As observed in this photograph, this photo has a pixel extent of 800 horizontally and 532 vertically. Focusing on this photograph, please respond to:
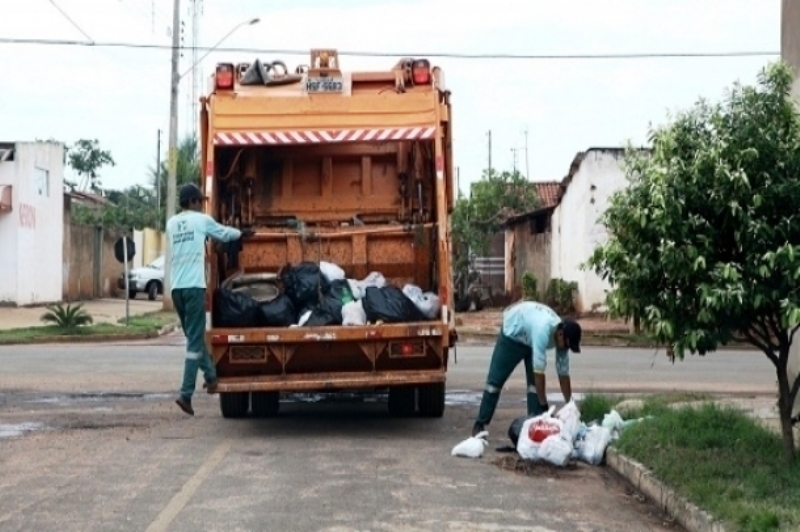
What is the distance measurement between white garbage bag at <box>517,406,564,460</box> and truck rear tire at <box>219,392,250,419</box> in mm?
3411

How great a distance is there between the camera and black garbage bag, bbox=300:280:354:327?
11.2 metres

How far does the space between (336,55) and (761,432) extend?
18.5 feet

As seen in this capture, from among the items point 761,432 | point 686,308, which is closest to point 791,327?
point 686,308

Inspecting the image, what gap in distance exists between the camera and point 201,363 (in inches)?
440

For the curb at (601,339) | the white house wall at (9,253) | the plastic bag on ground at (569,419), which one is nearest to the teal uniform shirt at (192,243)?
the plastic bag on ground at (569,419)

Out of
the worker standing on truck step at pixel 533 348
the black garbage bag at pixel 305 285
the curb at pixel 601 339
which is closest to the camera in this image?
the worker standing on truck step at pixel 533 348

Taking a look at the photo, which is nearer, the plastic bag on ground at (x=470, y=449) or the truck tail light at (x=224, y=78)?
the plastic bag on ground at (x=470, y=449)

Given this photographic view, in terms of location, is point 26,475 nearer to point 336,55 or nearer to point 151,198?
point 336,55

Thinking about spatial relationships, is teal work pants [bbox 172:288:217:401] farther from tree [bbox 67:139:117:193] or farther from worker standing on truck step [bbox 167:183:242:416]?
tree [bbox 67:139:117:193]

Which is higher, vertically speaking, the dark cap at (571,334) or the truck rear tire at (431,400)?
the dark cap at (571,334)

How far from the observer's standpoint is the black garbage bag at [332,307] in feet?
36.8

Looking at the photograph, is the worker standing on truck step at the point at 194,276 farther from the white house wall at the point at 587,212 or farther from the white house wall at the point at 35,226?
the white house wall at the point at 35,226

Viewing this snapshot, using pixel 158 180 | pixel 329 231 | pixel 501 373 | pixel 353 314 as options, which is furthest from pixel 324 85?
pixel 158 180

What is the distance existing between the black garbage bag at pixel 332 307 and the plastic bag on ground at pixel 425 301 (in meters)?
0.55
